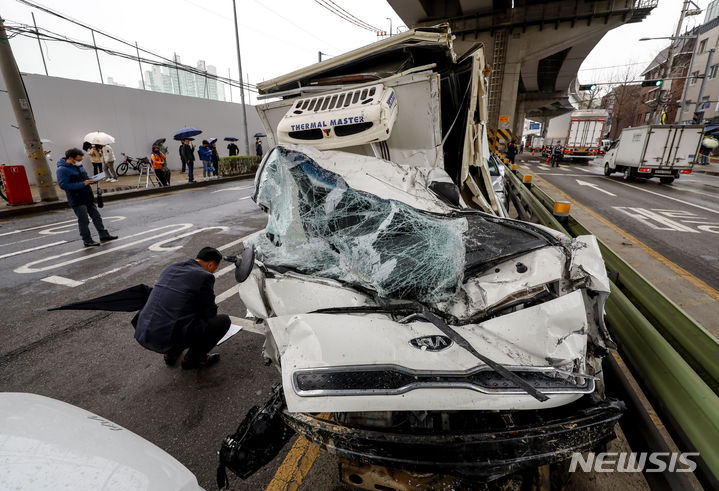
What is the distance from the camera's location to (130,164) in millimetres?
15289

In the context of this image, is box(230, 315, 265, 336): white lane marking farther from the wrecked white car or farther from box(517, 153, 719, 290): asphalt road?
box(517, 153, 719, 290): asphalt road

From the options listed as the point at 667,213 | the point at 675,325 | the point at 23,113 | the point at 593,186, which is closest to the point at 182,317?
the point at 675,325

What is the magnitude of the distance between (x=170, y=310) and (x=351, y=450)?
1.82 meters

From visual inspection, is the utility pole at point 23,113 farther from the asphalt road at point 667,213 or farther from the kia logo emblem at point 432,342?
the asphalt road at point 667,213

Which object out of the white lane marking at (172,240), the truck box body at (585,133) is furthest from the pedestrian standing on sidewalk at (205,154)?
the truck box body at (585,133)

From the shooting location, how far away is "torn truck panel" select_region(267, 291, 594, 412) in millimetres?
1258

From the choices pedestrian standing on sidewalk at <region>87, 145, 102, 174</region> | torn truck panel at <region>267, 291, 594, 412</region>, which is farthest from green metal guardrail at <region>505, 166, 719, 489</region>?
pedestrian standing on sidewalk at <region>87, 145, 102, 174</region>

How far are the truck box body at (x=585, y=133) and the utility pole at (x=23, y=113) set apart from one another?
27981 millimetres

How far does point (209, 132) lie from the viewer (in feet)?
64.6

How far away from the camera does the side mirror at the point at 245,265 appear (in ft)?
5.74

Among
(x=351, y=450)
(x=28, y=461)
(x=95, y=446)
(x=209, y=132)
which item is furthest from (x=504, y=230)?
(x=209, y=132)

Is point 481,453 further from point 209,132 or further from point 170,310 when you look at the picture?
point 209,132

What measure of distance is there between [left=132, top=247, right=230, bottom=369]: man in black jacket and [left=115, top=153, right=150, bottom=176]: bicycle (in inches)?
600

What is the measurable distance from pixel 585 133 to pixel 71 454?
28.8m
